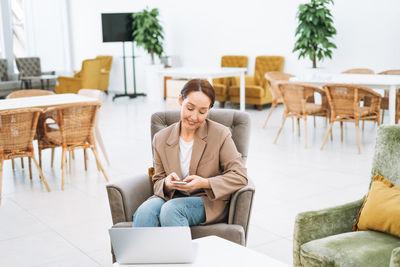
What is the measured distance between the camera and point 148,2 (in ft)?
44.1

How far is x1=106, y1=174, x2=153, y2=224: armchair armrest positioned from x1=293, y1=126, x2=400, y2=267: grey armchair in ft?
3.23

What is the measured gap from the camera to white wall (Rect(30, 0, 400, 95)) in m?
9.30

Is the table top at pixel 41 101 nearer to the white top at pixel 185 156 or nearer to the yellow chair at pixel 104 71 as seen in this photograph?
the white top at pixel 185 156

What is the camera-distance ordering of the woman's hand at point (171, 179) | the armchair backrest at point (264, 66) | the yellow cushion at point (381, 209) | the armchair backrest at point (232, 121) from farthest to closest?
the armchair backrest at point (264, 66), the armchair backrest at point (232, 121), the woman's hand at point (171, 179), the yellow cushion at point (381, 209)

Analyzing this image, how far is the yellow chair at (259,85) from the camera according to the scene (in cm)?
1050

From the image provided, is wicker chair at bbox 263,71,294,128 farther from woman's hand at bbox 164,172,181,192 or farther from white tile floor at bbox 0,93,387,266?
woman's hand at bbox 164,172,181,192

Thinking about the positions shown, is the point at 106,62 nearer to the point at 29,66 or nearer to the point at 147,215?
the point at 29,66

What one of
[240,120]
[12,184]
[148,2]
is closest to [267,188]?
[240,120]

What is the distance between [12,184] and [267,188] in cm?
274

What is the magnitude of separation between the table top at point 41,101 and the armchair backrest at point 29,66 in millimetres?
8429

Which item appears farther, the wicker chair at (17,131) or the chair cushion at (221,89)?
the chair cushion at (221,89)

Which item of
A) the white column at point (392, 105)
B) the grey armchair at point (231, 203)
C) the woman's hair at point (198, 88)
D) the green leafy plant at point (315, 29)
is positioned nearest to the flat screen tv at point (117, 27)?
the green leafy plant at point (315, 29)

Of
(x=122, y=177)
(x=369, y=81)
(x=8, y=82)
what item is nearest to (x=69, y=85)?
(x=8, y=82)

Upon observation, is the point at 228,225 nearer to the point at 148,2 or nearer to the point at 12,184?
the point at 12,184
